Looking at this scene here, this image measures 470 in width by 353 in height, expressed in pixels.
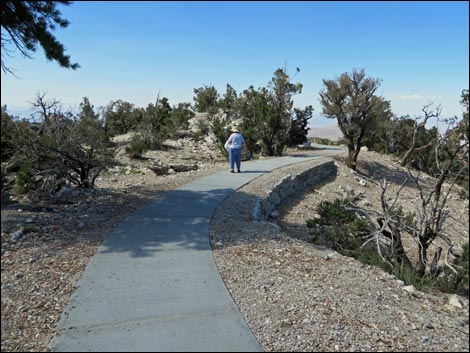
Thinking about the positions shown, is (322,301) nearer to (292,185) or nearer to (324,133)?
(292,185)

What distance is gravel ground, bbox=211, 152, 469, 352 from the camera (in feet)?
10.9

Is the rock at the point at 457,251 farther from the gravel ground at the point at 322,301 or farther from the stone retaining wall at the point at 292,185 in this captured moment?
the stone retaining wall at the point at 292,185

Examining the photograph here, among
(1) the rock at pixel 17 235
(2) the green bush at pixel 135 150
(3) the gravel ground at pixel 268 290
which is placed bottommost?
(3) the gravel ground at pixel 268 290

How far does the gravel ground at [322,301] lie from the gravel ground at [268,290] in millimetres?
10

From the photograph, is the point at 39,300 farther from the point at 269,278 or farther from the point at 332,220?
the point at 332,220

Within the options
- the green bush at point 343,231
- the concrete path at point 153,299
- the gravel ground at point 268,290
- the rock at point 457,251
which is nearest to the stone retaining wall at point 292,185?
the green bush at point 343,231

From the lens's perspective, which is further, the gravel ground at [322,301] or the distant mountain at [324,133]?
the distant mountain at [324,133]

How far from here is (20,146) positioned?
8023mm

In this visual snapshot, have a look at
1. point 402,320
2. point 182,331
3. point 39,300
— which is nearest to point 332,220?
point 402,320

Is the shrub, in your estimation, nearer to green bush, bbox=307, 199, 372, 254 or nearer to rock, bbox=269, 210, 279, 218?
rock, bbox=269, 210, 279, 218

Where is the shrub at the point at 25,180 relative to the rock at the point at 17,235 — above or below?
above

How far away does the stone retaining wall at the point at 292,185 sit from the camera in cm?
893

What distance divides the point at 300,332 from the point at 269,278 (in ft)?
3.69

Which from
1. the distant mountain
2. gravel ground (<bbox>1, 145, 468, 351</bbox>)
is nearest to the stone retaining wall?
gravel ground (<bbox>1, 145, 468, 351</bbox>)
